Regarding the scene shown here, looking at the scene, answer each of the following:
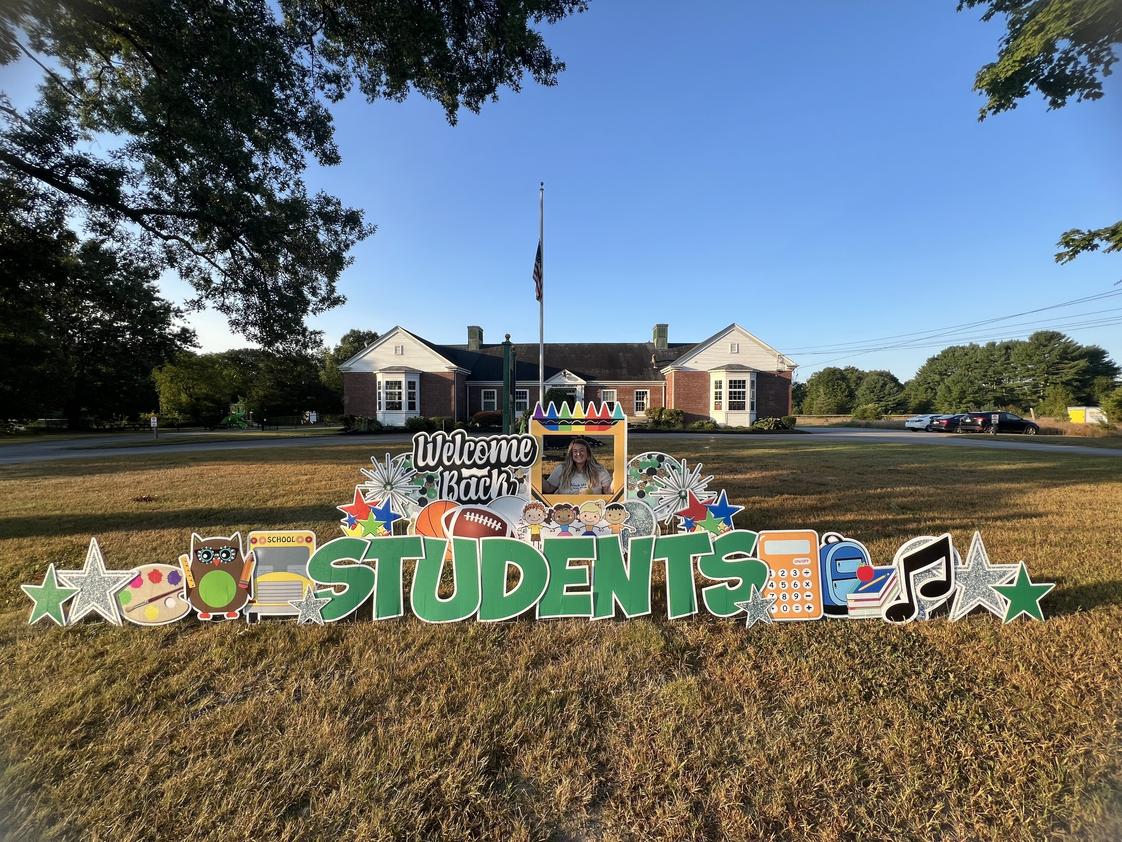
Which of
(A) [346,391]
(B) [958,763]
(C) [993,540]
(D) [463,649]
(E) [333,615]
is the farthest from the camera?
(A) [346,391]

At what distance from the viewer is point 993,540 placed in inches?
202

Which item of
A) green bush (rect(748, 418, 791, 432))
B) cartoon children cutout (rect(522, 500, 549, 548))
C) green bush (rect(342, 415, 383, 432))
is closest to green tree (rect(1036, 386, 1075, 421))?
green bush (rect(748, 418, 791, 432))

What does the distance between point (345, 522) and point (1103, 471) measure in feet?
57.6

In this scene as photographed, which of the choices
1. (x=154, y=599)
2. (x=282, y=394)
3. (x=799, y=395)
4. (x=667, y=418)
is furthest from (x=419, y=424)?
(x=799, y=395)

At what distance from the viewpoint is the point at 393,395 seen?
97.0ft

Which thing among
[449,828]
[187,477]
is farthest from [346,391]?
[449,828]

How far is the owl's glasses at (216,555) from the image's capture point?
329cm

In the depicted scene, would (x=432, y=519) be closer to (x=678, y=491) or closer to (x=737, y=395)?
(x=678, y=491)

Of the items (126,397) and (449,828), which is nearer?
(449,828)

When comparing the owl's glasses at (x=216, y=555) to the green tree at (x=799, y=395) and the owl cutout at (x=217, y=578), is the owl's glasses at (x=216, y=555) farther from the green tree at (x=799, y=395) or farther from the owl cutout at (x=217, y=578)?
the green tree at (x=799, y=395)

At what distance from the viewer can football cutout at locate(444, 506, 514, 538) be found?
4.32 meters

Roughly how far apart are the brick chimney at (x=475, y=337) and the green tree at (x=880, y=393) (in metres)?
69.4

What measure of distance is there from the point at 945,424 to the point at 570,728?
4040cm

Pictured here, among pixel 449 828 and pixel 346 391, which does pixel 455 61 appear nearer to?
pixel 449 828
